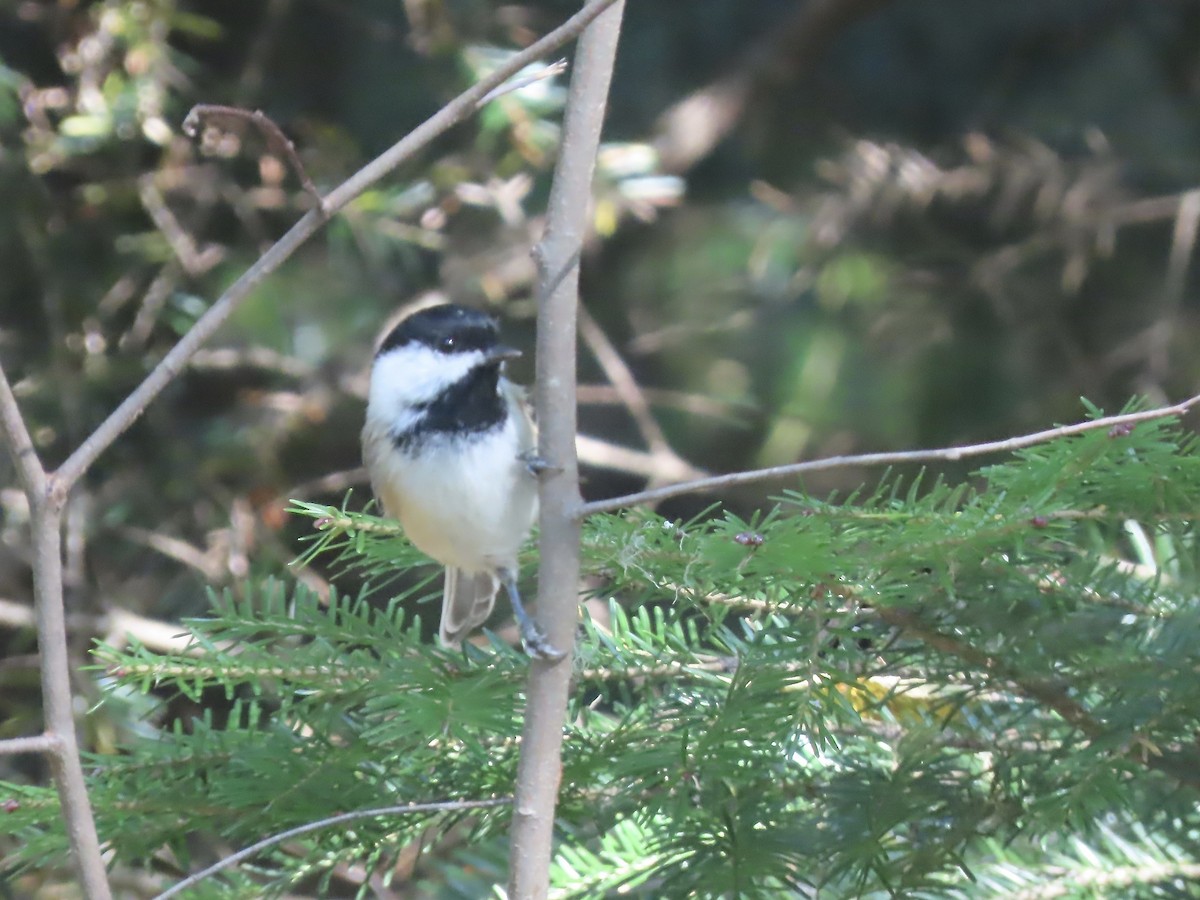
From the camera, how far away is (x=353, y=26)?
5.40 ft

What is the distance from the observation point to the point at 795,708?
57cm

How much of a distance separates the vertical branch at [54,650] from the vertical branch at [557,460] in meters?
→ 0.18

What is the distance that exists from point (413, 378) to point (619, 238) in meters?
0.81

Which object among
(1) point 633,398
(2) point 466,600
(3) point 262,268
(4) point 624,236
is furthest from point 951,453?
(4) point 624,236

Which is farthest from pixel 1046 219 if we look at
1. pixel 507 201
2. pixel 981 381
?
pixel 507 201

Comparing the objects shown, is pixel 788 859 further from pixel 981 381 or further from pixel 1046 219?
pixel 1046 219

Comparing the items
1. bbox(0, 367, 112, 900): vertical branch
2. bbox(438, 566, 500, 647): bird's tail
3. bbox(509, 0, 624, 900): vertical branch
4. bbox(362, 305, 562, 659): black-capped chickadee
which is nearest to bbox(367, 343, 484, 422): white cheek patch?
bbox(362, 305, 562, 659): black-capped chickadee

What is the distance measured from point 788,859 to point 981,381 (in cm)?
123

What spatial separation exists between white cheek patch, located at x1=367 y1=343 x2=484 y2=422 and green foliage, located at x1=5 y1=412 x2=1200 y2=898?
0.26 meters

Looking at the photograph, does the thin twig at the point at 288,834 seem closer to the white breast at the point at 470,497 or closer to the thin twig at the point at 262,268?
the thin twig at the point at 262,268

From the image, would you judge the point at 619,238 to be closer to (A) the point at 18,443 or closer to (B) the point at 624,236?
(B) the point at 624,236

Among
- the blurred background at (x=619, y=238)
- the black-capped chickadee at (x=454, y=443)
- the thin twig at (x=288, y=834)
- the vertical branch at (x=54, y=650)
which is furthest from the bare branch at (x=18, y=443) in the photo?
the blurred background at (x=619, y=238)

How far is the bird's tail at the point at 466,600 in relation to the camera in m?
1.11

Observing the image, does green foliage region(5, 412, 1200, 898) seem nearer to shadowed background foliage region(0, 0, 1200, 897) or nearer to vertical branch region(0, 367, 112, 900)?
vertical branch region(0, 367, 112, 900)
